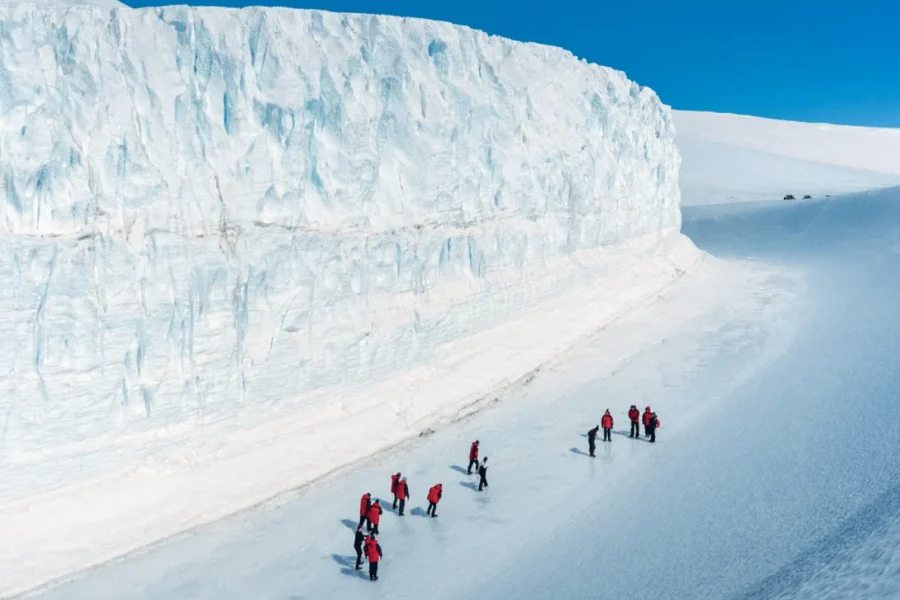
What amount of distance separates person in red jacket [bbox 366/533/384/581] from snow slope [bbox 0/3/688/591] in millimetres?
2733

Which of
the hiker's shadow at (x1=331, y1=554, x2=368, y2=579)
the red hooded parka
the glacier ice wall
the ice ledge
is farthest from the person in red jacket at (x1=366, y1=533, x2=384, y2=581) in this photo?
the red hooded parka

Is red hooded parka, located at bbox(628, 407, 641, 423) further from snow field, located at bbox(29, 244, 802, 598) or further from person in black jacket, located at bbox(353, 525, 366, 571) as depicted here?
person in black jacket, located at bbox(353, 525, 366, 571)

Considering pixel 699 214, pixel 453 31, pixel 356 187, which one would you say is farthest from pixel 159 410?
pixel 699 214

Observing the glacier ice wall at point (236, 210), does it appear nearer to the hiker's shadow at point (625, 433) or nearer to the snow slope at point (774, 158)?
the hiker's shadow at point (625, 433)

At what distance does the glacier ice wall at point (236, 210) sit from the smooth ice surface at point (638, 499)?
1.89 metres

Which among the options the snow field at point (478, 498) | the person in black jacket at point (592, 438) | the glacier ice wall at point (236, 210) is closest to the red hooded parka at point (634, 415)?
the snow field at point (478, 498)

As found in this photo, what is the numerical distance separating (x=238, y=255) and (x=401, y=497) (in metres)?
4.33

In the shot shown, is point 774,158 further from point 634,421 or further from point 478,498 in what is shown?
point 478,498

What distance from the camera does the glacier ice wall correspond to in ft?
33.5

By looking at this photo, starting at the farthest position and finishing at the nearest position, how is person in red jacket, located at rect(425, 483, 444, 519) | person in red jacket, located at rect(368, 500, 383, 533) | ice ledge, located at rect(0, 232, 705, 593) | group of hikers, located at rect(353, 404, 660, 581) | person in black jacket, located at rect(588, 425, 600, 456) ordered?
person in black jacket, located at rect(588, 425, 600, 456) → person in red jacket, located at rect(425, 483, 444, 519) → person in red jacket, located at rect(368, 500, 383, 533) → ice ledge, located at rect(0, 232, 705, 593) → group of hikers, located at rect(353, 404, 660, 581)

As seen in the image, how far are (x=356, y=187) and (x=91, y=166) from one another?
4.26 m

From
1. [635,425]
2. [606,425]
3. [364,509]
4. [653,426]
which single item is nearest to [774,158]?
[635,425]

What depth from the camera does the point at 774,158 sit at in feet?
201

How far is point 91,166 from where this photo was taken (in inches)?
425
